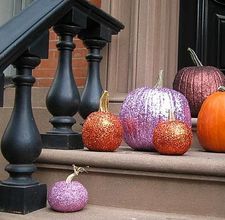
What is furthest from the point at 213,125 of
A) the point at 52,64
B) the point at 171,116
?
the point at 52,64

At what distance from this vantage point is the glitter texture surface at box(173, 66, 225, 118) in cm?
262

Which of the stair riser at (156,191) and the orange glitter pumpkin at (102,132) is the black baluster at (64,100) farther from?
the stair riser at (156,191)

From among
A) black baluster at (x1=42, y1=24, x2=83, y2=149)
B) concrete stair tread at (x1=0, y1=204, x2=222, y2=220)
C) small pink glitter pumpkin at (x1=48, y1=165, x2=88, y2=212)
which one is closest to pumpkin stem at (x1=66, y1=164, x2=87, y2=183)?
small pink glitter pumpkin at (x1=48, y1=165, x2=88, y2=212)

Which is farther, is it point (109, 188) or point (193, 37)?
point (193, 37)

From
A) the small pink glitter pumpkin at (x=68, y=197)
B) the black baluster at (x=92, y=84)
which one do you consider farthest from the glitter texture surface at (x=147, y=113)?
the small pink glitter pumpkin at (x=68, y=197)

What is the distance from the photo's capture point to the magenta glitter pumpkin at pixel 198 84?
2.62m

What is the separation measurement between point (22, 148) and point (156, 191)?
1.76 feet

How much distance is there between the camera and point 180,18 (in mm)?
3193

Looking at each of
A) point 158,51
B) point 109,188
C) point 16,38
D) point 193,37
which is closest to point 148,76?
point 158,51

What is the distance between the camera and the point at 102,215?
165 centimetres

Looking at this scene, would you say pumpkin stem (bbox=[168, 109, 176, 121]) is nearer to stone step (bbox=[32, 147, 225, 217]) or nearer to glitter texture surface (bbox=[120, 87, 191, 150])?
glitter texture surface (bbox=[120, 87, 191, 150])

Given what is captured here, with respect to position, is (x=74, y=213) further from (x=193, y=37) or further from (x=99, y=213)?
(x=193, y=37)

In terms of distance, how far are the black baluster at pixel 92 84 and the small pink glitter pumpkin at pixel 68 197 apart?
739 mm

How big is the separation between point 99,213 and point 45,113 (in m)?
0.96
